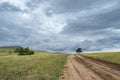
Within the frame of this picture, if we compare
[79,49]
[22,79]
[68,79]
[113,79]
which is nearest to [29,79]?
[22,79]

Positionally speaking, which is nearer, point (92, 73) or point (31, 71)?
point (92, 73)

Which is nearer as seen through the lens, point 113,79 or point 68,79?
point 113,79

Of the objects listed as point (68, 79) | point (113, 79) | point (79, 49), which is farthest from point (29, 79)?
point (79, 49)

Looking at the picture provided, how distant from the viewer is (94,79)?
18.8 m

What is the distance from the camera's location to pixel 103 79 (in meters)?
18.6

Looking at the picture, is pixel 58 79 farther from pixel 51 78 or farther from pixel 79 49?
pixel 79 49

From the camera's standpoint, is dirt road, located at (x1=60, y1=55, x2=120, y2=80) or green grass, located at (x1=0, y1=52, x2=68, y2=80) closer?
dirt road, located at (x1=60, y1=55, x2=120, y2=80)

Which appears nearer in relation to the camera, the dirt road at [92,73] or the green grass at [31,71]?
the dirt road at [92,73]

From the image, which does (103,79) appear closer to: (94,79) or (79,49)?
(94,79)

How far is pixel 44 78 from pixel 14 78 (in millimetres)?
3090

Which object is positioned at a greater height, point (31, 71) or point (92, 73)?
point (31, 71)

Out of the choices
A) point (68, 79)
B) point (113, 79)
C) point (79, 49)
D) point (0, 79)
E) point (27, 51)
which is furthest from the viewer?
point (79, 49)

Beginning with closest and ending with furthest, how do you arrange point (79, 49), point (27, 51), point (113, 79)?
point (113, 79), point (27, 51), point (79, 49)

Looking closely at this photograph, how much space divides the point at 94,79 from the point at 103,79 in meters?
0.75
